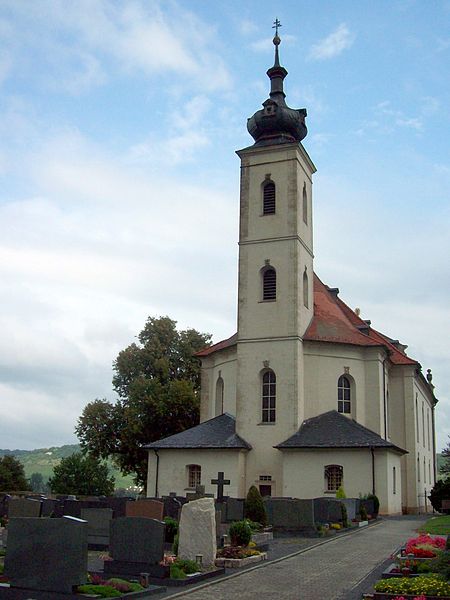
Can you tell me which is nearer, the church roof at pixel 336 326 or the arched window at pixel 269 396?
the arched window at pixel 269 396

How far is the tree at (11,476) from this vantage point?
4150 cm

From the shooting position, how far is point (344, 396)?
36312mm

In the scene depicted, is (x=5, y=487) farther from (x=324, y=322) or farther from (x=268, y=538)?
(x=268, y=538)

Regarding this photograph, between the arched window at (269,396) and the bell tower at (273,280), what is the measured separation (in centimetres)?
5

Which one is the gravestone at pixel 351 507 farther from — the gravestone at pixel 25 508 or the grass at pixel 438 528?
the gravestone at pixel 25 508

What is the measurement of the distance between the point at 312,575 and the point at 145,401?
101 ft

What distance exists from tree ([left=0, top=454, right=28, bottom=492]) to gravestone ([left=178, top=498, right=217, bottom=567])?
28.1 m

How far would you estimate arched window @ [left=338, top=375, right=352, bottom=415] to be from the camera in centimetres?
3609

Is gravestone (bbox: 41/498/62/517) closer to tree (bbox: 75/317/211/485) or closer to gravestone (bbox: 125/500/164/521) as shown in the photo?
gravestone (bbox: 125/500/164/521)

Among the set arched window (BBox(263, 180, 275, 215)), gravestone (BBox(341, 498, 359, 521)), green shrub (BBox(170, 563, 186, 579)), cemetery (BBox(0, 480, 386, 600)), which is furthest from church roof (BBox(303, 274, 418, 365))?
green shrub (BBox(170, 563, 186, 579))

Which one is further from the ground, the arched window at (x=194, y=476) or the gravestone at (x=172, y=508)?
the arched window at (x=194, y=476)

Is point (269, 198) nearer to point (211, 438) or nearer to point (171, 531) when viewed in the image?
point (211, 438)

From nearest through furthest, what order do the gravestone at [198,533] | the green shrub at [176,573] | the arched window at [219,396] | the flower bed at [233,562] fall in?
1. the green shrub at [176,573]
2. the flower bed at [233,562]
3. the gravestone at [198,533]
4. the arched window at [219,396]

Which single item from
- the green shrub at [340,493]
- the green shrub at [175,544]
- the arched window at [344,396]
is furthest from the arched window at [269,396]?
the green shrub at [175,544]
